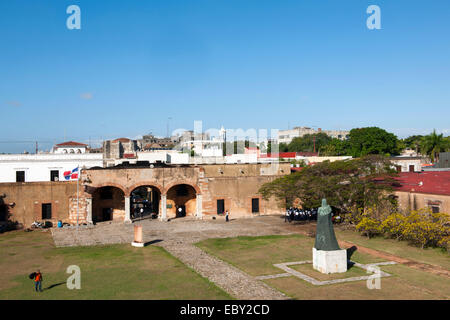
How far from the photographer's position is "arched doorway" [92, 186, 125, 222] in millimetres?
34969

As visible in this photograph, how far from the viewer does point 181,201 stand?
37.1 metres

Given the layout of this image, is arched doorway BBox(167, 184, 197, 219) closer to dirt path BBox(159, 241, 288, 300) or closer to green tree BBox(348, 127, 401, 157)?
dirt path BBox(159, 241, 288, 300)

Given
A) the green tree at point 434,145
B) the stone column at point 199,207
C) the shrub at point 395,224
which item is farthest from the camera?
the green tree at point 434,145

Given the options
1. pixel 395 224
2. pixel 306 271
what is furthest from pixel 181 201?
pixel 306 271

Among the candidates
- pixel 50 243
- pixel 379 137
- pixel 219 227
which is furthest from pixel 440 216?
pixel 379 137

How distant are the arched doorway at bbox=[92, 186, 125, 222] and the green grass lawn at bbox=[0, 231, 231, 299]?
30.0 ft

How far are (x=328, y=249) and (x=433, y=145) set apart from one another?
1961 inches

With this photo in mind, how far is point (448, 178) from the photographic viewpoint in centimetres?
2750

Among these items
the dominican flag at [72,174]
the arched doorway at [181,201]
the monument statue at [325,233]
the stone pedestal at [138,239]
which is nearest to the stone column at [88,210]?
the dominican flag at [72,174]

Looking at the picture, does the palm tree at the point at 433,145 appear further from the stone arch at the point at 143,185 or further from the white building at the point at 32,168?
the white building at the point at 32,168

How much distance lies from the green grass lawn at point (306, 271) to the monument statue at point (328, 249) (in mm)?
469

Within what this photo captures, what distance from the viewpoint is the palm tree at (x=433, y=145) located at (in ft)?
190

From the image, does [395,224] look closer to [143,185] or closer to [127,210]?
[143,185]

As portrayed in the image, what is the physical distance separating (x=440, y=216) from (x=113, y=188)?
26.5 meters
